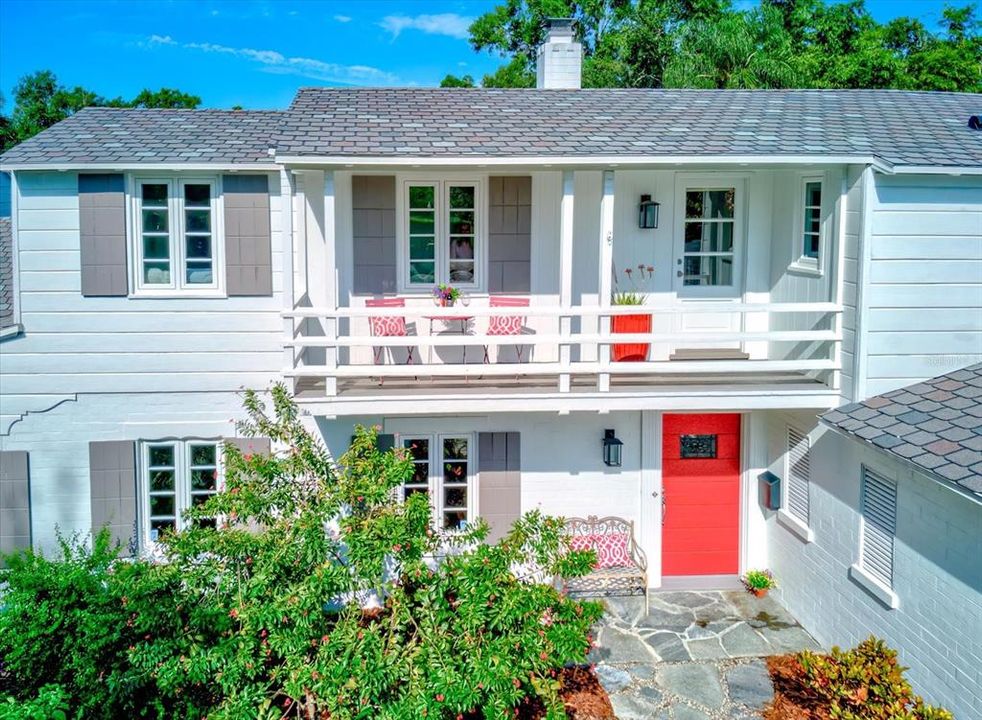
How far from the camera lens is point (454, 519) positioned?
36.6ft

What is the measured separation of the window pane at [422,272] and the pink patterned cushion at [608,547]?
397cm

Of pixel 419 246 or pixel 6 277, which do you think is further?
pixel 6 277

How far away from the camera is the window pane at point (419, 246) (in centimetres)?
1107

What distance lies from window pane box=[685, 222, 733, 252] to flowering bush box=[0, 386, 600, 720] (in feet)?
18.2

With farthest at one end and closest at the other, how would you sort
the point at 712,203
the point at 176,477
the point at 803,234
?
1. the point at 712,203
2. the point at 803,234
3. the point at 176,477

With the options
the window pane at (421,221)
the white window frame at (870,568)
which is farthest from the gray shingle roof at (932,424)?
the window pane at (421,221)

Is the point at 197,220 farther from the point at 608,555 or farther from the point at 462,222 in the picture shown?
the point at 608,555

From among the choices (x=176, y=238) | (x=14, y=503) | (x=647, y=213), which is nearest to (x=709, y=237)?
(x=647, y=213)

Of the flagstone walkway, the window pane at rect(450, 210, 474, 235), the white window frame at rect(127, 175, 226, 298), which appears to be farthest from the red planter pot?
the white window frame at rect(127, 175, 226, 298)

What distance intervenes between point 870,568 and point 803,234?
419cm

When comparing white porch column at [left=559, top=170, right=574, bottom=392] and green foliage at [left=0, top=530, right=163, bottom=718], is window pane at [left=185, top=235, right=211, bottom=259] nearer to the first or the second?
white porch column at [left=559, top=170, right=574, bottom=392]

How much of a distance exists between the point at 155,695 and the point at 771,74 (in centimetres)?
2197

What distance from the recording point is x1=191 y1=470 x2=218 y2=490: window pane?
10.5m

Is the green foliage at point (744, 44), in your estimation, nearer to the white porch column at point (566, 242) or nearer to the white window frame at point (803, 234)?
the white window frame at point (803, 234)
